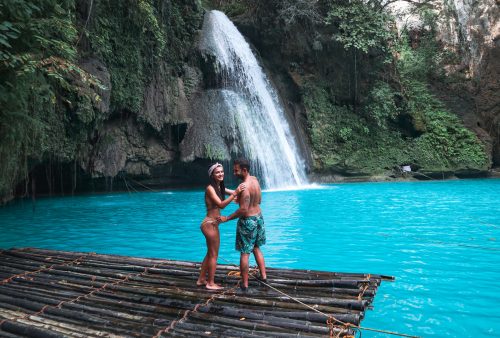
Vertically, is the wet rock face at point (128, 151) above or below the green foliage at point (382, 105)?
below

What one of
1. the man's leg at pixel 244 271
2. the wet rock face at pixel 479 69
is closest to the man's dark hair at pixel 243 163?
the man's leg at pixel 244 271

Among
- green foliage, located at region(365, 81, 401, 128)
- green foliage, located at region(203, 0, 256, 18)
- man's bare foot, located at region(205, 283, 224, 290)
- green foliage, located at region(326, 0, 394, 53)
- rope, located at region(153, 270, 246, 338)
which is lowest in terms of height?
rope, located at region(153, 270, 246, 338)

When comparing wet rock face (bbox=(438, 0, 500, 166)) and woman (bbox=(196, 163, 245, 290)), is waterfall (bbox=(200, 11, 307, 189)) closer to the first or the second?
wet rock face (bbox=(438, 0, 500, 166))

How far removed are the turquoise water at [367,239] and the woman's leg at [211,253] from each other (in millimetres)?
1559

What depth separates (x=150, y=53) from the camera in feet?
54.5

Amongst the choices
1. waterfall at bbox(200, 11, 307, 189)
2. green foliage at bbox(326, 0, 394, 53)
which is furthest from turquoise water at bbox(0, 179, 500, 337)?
green foliage at bbox(326, 0, 394, 53)

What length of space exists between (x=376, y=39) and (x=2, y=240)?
1931 cm

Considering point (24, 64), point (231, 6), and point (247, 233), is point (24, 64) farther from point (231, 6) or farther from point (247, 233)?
point (231, 6)

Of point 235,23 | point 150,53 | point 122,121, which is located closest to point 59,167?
point 122,121

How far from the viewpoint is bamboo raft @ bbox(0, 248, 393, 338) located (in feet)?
10.7

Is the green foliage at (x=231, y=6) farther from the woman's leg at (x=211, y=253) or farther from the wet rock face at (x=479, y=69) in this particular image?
the woman's leg at (x=211, y=253)

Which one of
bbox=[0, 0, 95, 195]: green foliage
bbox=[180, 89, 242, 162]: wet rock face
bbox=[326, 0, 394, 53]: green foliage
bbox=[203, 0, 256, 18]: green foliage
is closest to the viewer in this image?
bbox=[0, 0, 95, 195]: green foliage

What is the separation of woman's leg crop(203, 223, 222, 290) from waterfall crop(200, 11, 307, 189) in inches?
541

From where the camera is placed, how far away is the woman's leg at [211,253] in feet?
13.6
